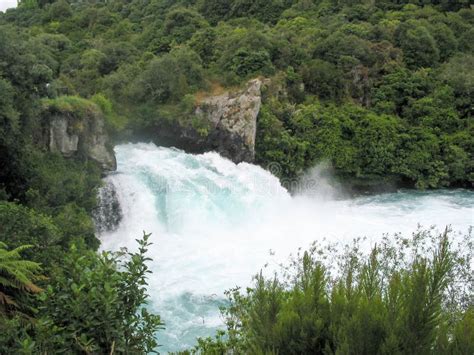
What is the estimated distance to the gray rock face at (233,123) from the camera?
19.4 meters

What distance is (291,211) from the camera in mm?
18016

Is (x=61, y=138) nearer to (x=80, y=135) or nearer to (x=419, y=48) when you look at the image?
(x=80, y=135)

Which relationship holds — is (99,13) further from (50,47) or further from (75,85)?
(75,85)

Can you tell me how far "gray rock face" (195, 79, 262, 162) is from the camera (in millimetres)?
19438

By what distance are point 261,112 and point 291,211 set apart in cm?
488

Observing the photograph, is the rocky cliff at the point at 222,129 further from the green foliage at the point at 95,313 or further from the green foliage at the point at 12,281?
the green foliage at the point at 95,313

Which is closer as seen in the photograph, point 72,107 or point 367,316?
point 367,316

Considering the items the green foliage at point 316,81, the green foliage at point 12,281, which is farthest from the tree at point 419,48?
the green foliage at point 12,281

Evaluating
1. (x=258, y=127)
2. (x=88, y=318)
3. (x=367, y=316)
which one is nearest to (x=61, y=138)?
(x=258, y=127)

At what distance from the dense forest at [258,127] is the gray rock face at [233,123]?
0.56 m

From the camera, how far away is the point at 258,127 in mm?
20141

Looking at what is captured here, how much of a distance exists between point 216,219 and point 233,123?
5.49 meters

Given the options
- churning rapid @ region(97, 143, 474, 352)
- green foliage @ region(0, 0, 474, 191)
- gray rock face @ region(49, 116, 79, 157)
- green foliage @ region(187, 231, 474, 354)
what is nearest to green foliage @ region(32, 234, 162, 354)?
green foliage @ region(187, 231, 474, 354)

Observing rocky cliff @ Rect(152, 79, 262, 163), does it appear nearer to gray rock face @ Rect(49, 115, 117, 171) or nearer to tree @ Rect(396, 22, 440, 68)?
gray rock face @ Rect(49, 115, 117, 171)
